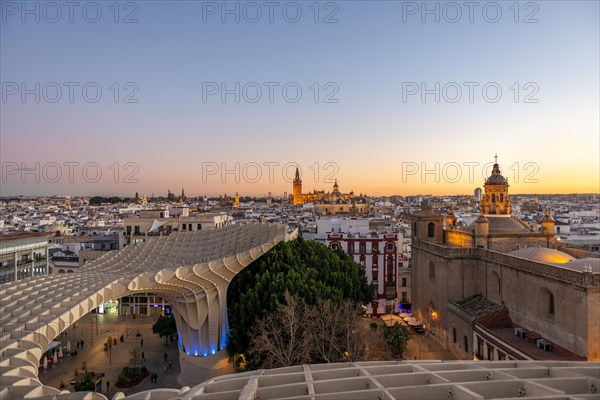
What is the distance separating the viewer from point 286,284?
26984 millimetres

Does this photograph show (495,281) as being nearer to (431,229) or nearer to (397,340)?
(397,340)

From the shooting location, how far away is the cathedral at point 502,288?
2198 cm

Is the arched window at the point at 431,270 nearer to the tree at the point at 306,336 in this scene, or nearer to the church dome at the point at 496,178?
the church dome at the point at 496,178

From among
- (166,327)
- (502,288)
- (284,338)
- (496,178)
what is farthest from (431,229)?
(166,327)

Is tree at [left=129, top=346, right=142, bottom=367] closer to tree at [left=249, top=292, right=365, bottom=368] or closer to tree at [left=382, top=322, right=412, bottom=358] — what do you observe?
tree at [left=249, top=292, right=365, bottom=368]

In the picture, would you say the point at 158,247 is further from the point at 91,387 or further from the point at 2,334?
the point at 2,334

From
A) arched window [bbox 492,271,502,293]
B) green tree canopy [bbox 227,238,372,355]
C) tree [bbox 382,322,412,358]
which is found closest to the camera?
green tree canopy [bbox 227,238,372,355]

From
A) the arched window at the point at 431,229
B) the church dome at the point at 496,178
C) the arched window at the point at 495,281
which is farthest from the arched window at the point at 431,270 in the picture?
the church dome at the point at 496,178

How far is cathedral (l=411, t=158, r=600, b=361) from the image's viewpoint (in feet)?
72.1

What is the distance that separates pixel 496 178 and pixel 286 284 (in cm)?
2191

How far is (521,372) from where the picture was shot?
1172 cm

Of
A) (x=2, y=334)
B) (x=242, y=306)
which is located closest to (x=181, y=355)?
(x=242, y=306)

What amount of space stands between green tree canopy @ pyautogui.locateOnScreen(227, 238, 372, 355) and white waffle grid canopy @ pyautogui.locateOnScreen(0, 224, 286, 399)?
4.72ft

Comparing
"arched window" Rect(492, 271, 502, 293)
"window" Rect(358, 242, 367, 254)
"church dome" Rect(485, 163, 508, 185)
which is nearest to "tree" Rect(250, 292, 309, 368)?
"arched window" Rect(492, 271, 502, 293)
